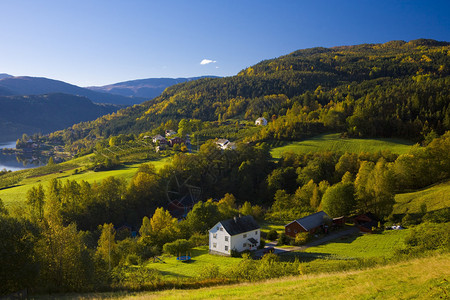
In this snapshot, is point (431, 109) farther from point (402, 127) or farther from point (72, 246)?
point (72, 246)

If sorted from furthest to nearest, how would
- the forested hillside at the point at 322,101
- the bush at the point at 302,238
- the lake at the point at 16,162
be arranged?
the lake at the point at 16,162 < the forested hillside at the point at 322,101 < the bush at the point at 302,238

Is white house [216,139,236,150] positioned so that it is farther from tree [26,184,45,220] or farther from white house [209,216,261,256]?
tree [26,184,45,220]

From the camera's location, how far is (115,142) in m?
109

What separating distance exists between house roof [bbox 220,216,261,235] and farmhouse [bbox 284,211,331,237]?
571 cm

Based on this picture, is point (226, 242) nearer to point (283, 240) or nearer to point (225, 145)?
point (283, 240)

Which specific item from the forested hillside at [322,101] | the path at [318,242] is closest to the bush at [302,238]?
the path at [318,242]

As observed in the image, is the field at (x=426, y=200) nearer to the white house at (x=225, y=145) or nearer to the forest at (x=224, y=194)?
the forest at (x=224, y=194)

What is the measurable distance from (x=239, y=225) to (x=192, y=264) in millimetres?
7668

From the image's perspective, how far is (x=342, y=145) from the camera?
72.8m

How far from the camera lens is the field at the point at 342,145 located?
2702 inches

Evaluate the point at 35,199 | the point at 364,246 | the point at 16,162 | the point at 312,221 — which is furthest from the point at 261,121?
the point at 16,162

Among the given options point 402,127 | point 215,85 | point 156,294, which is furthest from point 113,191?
point 215,85

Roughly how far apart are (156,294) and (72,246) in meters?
6.92

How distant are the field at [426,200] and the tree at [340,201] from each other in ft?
18.5
